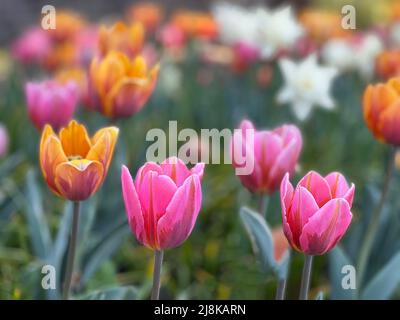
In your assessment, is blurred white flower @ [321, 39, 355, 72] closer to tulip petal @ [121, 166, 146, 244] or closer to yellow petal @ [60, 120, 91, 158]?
yellow petal @ [60, 120, 91, 158]

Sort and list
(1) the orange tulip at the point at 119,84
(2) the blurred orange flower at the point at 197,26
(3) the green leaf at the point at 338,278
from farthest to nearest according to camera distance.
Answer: (2) the blurred orange flower at the point at 197,26 → (1) the orange tulip at the point at 119,84 → (3) the green leaf at the point at 338,278

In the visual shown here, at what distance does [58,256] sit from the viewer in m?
1.33

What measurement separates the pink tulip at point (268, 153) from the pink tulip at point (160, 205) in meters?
0.23

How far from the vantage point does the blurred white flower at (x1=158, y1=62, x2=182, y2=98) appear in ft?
8.98

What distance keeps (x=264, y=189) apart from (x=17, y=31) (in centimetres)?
463

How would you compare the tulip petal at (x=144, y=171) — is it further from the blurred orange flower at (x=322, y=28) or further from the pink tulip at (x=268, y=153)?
the blurred orange flower at (x=322, y=28)

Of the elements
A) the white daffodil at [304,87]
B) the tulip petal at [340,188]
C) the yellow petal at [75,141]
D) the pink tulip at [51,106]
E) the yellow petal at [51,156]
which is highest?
the white daffodil at [304,87]

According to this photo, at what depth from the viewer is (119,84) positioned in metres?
1.27

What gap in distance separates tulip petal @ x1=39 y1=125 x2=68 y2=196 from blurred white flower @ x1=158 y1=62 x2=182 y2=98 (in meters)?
1.73

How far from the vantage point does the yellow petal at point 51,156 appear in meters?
0.96

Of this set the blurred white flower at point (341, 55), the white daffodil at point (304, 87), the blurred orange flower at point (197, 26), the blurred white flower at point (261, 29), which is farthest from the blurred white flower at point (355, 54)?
the white daffodil at point (304, 87)

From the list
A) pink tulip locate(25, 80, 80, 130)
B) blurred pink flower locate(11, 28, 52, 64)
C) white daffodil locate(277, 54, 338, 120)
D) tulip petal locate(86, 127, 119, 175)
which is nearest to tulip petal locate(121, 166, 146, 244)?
tulip petal locate(86, 127, 119, 175)
